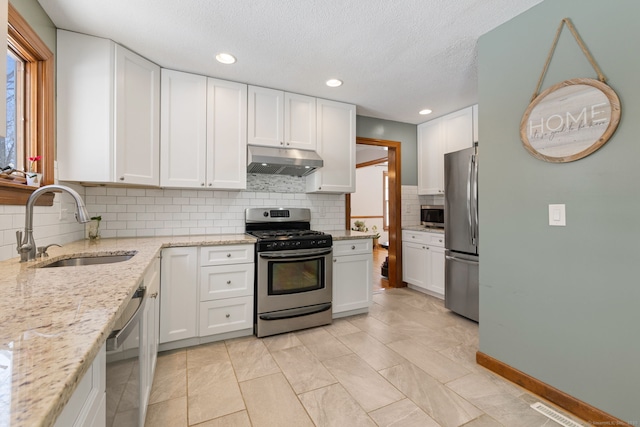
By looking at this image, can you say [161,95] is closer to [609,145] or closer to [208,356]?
[208,356]

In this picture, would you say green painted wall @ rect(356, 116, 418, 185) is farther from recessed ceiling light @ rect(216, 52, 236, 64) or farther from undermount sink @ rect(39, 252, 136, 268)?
undermount sink @ rect(39, 252, 136, 268)

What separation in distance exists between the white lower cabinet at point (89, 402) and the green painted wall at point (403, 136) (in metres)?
3.69

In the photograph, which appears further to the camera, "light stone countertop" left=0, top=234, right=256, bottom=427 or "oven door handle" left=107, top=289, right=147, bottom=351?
"oven door handle" left=107, top=289, right=147, bottom=351

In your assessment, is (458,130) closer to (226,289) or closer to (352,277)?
(352,277)

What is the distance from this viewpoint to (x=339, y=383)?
1.94 m

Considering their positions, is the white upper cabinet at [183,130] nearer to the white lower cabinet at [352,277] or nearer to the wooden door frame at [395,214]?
the white lower cabinet at [352,277]

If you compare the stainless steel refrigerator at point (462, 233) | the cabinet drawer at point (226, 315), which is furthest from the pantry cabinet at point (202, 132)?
the stainless steel refrigerator at point (462, 233)

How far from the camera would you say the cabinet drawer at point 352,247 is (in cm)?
300

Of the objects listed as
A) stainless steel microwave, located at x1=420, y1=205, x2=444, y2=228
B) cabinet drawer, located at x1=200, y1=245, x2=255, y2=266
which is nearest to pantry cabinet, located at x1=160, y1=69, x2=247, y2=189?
cabinet drawer, located at x1=200, y1=245, x2=255, y2=266

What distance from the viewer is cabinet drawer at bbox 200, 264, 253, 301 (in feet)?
8.11

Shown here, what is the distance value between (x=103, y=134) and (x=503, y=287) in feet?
10.2

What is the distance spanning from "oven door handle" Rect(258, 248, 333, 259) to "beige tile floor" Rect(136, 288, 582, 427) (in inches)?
28.6

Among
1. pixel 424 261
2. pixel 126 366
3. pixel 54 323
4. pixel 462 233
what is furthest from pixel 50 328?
Answer: pixel 424 261

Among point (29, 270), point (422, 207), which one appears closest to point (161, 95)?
point (29, 270)
